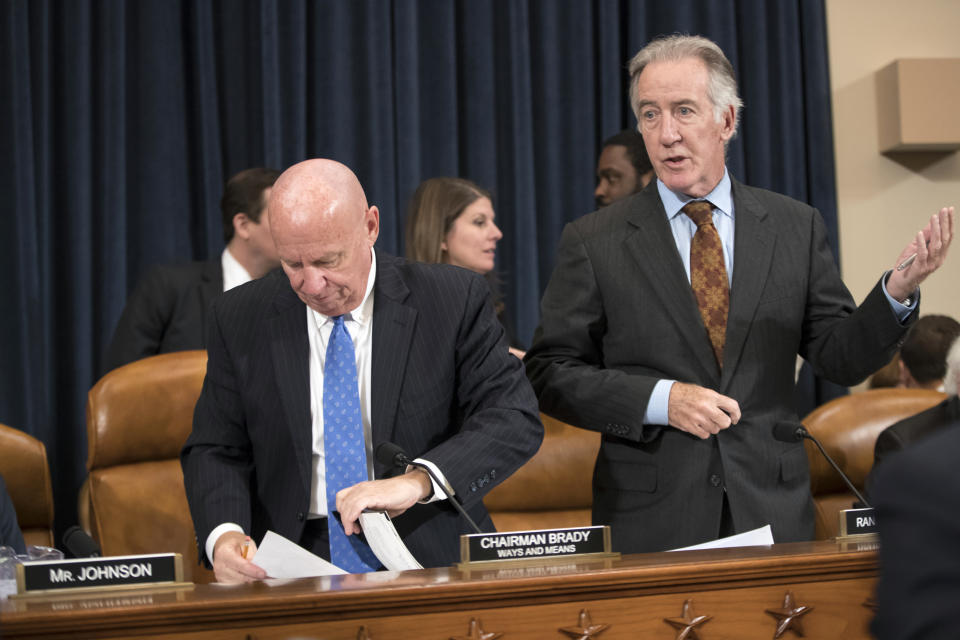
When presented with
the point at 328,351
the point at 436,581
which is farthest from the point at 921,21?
the point at 436,581

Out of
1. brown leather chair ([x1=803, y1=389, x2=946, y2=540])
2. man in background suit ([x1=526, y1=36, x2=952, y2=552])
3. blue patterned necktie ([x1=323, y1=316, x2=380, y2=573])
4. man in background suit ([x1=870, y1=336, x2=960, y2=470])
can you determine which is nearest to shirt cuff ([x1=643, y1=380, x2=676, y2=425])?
man in background suit ([x1=526, y1=36, x2=952, y2=552])

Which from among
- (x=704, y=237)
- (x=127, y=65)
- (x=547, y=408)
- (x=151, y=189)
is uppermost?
(x=127, y=65)

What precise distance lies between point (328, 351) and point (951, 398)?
1829 millimetres

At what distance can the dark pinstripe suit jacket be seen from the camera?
6.70 ft

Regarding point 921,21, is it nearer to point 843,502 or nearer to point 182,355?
point 843,502

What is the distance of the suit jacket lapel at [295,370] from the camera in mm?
2045

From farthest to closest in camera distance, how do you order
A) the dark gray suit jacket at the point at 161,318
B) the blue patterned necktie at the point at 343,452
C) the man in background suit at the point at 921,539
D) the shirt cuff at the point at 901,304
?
the dark gray suit jacket at the point at 161,318
the shirt cuff at the point at 901,304
the blue patterned necktie at the point at 343,452
the man in background suit at the point at 921,539

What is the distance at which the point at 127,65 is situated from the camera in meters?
4.48

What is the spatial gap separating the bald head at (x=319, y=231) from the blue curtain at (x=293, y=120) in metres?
2.54

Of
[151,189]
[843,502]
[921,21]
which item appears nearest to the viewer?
[843,502]

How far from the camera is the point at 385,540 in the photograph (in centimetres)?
184

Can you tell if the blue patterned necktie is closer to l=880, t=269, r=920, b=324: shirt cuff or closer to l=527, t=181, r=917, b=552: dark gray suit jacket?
l=527, t=181, r=917, b=552: dark gray suit jacket

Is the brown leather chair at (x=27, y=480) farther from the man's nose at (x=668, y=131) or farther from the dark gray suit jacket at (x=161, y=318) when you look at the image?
the man's nose at (x=668, y=131)

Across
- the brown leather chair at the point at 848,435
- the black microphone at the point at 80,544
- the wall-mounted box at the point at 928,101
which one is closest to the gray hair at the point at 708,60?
the brown leather chair at the point at 848,435
